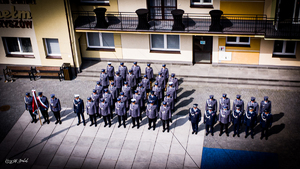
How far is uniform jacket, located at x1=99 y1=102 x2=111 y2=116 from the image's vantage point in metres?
18.4

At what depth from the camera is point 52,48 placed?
24.3m

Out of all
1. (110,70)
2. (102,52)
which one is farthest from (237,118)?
(102,52)

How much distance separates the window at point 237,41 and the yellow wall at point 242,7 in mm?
1928

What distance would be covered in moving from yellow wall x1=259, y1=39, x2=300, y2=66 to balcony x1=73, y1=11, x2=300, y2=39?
1577 mm

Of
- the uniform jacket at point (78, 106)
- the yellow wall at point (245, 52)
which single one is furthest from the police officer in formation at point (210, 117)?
the yellow wall at point (245, 52)

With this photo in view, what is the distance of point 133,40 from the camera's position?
79.8 ft

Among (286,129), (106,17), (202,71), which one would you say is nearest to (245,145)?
(286,129)

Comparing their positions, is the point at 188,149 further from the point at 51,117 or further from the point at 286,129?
the point at 51,117

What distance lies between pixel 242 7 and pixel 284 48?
13.2 ft

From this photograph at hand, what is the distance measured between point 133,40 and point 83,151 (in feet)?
31.4

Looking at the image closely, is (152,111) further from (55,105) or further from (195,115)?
(55,105)

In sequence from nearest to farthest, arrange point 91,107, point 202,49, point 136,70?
point 91,107 < point 136,70 < point 202,49

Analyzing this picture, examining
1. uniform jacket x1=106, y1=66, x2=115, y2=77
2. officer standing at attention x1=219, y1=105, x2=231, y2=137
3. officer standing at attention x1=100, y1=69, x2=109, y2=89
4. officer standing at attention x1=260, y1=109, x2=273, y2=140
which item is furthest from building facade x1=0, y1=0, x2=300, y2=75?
officer standing at attention x1=219, y1=105, x2=231, y2=137

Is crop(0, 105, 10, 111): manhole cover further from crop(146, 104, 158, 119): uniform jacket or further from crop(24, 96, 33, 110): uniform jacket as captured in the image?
crop(146, 104, 158, 119): uniform jacket
